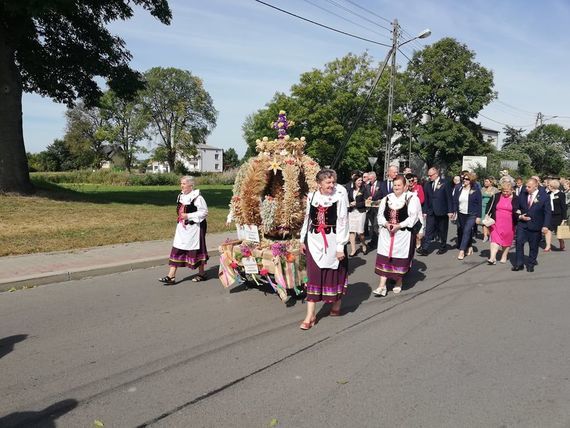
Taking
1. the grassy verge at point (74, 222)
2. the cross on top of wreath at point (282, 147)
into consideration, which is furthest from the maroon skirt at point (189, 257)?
the grassy verge at point (74, 222)

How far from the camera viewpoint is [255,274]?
6.84m

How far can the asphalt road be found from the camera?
11.8ft

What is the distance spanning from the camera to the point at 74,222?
12992 mm

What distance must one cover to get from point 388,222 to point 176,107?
216ft

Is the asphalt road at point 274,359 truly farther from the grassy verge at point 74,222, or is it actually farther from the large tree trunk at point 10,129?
the large tree trunk at point 10,129

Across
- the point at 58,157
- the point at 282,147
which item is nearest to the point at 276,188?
the point at 282,147

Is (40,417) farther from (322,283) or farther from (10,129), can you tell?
(10,129)

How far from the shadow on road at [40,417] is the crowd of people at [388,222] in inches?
106

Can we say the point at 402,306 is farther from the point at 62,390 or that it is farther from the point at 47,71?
the point at 47,71

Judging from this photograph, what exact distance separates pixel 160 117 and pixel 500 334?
6923cm

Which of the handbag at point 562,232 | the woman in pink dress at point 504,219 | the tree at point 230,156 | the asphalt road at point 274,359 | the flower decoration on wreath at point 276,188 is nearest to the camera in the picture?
the asphalt road at point 274,359

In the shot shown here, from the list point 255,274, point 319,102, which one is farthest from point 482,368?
point 319,102

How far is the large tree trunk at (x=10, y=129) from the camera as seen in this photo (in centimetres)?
1689

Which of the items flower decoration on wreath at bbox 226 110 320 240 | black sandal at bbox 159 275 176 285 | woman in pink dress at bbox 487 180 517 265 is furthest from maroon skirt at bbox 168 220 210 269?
woman in pink dress at bbox 487 180 517 265
